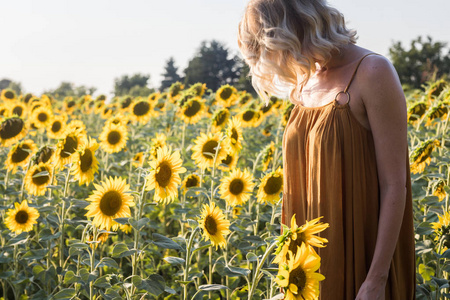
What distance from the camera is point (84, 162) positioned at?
2453 mm

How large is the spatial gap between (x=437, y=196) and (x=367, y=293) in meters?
1.44

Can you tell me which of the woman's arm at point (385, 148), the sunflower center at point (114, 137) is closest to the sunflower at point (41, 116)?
the sunflower center at point (114, 137)

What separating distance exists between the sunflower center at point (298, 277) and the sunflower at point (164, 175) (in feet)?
3.03

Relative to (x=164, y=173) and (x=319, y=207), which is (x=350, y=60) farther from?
(x=164, y=173)

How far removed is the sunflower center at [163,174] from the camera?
215 cm

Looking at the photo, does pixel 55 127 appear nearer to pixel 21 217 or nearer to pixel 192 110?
pixel 192 110

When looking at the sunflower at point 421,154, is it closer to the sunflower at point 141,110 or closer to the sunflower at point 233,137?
the sunflower at point 233,137

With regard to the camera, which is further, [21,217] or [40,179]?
[40,179]

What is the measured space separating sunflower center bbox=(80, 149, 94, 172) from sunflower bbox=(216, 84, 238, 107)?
10.3ft

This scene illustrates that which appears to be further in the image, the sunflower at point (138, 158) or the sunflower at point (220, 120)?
the sunflower at point (220, 120)

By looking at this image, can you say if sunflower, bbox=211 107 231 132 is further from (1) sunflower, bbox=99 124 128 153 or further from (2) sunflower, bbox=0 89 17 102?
(2) sunflower, bbox=0 89 17 102

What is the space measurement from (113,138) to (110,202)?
182 cm

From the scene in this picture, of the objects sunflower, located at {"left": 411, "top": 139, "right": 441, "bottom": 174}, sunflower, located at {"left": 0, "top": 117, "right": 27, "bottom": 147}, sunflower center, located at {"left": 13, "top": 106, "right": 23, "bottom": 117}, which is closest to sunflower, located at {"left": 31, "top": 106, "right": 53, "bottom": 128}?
sunflower center, located at {"left": 13, "top": 106, "right": 23, "bottom": 117}

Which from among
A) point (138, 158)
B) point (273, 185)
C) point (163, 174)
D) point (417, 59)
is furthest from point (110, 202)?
point (417, 59)
